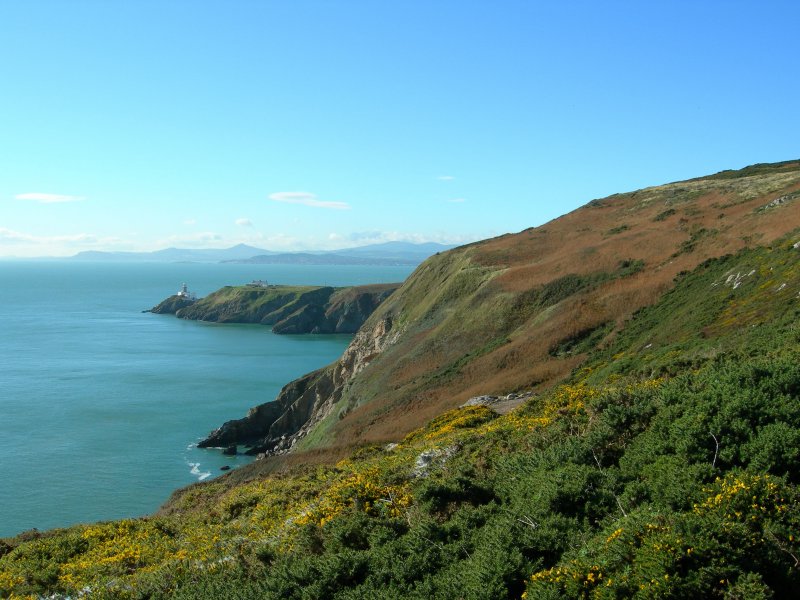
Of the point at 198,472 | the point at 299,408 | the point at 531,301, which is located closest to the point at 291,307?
the point at 299,408

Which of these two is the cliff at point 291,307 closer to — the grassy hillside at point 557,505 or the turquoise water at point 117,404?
the turquoise water at point 117,404

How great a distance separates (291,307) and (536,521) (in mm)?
149434

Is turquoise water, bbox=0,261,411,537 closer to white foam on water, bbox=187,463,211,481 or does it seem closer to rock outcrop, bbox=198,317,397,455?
white foam on water, bbox=187,463,211,481

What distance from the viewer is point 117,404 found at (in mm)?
70312

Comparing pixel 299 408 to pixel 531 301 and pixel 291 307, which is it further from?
pixel 291 307

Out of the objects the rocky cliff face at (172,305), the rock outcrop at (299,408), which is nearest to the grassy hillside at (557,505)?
the rock outcrop at (299,408)

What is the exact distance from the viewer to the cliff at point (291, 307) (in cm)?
14875

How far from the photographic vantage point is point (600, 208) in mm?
91750

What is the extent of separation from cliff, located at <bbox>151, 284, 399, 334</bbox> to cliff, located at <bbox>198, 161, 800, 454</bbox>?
223ft

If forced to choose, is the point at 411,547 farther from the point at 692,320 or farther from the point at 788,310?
the point at 692,320

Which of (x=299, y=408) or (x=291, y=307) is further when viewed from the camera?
(x=291, y=307)

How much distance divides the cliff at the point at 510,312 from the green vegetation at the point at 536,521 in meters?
16.6

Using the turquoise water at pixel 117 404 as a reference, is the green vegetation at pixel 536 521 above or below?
above

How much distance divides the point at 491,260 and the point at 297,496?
5331 cm
